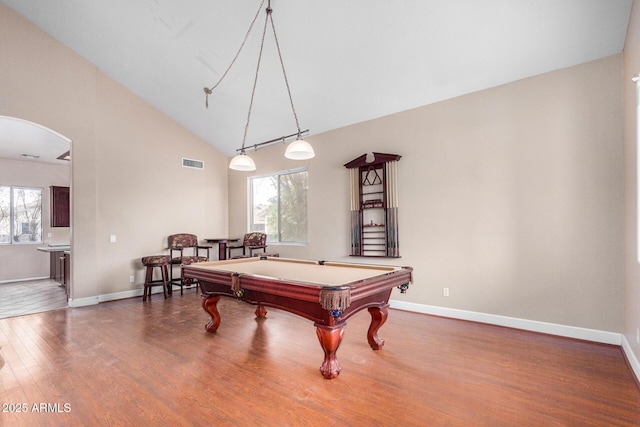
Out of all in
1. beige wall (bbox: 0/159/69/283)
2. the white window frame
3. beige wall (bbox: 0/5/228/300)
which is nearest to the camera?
beige wall (bbox: 0/5/228/300)

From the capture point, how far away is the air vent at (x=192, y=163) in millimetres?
6527

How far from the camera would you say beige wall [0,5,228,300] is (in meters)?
4.61

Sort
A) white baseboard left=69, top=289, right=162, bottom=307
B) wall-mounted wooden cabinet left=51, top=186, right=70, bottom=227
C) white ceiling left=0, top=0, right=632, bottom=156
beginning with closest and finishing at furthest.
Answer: white ceiling left=0, top=0, right=632, bottom=156, white baseboard left=69, top=289, right=162, bottom=307, wall-mounted wooden cabinet left=51, top=186, right=70, bottom=227

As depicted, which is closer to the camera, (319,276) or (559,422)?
(559,422)

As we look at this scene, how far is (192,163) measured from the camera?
666cm

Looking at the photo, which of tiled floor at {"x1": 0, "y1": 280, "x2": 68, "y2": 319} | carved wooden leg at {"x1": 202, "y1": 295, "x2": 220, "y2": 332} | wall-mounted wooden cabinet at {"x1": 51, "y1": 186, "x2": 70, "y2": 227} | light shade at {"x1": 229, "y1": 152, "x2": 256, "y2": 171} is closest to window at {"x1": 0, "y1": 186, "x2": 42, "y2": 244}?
wall-mounted wooden cabinet at {"x1": 51, "y1": 186, "x2": 70, "y2": 227}

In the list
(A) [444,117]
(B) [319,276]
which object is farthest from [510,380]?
(A) [444,117]

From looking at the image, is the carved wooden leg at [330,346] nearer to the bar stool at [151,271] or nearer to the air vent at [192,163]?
the bar stool at [151,271]

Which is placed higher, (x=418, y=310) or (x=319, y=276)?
(x=319, y=276)

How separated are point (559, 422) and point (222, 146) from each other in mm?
6607

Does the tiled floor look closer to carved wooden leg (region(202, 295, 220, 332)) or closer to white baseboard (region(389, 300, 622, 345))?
carved wooden leg (region(202, 295, 220, 332))

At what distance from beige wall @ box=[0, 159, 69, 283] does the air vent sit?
398cm

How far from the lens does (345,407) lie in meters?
2.14

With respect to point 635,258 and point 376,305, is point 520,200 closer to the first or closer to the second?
point 635,258
